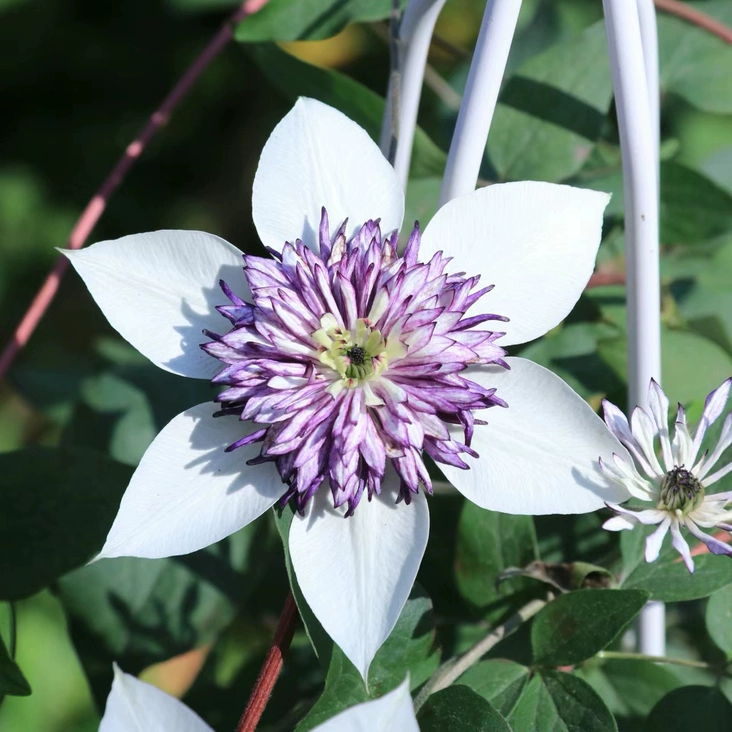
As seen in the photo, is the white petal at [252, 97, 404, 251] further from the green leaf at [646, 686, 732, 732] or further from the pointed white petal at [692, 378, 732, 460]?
the green leaf at [646, 686, 732, 732]

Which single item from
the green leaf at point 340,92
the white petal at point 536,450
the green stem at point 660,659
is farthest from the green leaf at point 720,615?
the green leaf at point 340,92

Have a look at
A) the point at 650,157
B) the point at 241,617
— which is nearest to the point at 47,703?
the point at 241,617

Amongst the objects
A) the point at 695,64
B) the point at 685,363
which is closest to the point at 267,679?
the point at 685,363

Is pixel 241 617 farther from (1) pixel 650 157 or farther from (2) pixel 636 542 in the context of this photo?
(1) pixel 650 157

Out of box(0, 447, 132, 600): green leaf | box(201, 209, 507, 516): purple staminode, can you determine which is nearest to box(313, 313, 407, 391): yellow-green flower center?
box(201, 209, 507, 516): purple staminode

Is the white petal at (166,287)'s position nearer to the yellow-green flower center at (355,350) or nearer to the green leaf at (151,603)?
the yellow-green flower center at (355,350)

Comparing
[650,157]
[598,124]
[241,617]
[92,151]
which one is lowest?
[241,617]

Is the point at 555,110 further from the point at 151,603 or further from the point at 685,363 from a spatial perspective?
the point at 151,603
